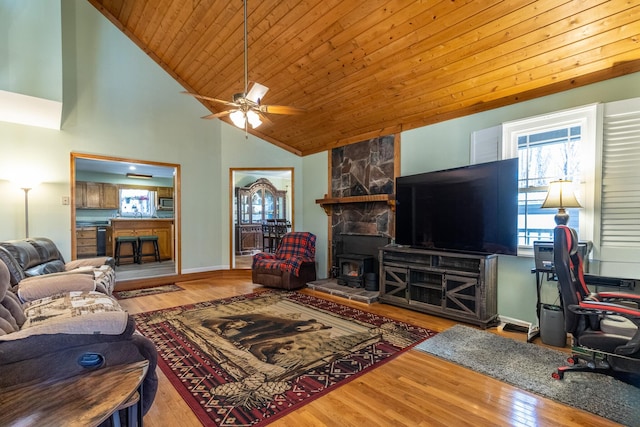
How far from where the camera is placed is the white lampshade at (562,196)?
2.71 m

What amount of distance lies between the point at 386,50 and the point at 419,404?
3.34 m

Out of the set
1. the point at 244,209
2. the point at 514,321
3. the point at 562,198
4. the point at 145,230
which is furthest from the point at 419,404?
the point at 244,209

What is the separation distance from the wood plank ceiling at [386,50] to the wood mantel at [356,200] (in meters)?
1.03

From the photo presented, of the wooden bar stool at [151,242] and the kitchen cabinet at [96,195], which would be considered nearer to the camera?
the wooden bar stool at [151,242]

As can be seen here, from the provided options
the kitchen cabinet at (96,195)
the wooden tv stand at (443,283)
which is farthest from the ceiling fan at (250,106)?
the kitchen cabinet at (96,195)

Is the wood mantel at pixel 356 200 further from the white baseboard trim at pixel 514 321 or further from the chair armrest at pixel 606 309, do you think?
the chair armrest at pixel 606 309

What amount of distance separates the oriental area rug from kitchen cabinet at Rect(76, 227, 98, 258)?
522 centimetres

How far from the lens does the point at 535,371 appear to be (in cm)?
237

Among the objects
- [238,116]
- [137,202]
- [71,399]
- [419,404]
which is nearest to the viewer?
[71,399]

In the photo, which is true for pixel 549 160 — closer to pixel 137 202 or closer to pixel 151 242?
pixel 151 242

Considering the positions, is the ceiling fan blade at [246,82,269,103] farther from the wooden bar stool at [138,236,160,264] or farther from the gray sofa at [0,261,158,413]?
the wooden bar stool at [138,236,160,264]

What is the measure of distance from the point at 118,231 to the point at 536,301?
812cm

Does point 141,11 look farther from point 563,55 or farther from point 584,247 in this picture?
point 584,247

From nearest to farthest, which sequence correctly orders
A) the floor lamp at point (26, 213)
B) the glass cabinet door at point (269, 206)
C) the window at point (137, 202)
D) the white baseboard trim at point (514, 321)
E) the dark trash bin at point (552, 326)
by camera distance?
the dark trash bin at point (552, 326) → the white baseboard trim at point (514, 321) → the floor lamp at point (26, 213) → the window at point (137, 202) → the glass cabinet door at point (269, 206)
